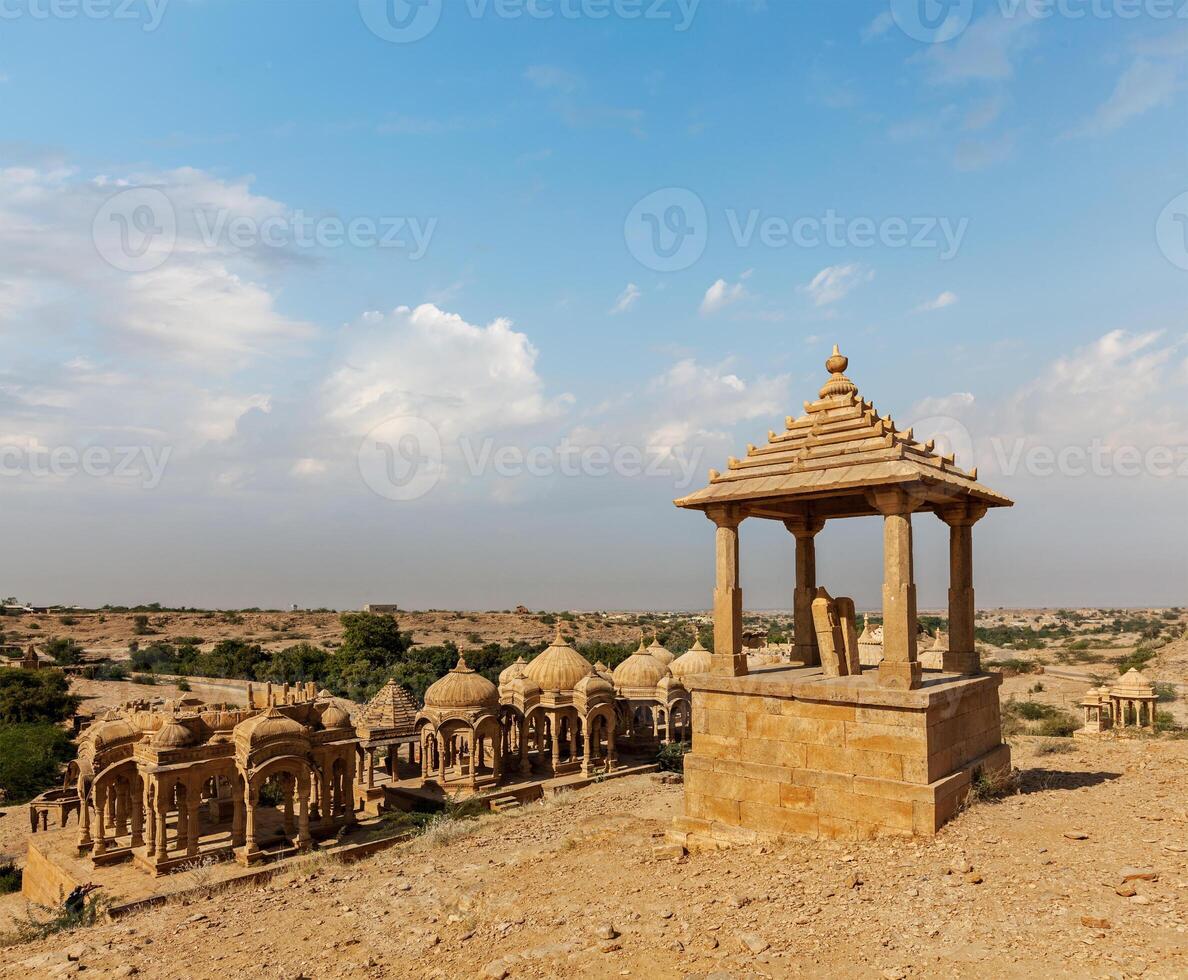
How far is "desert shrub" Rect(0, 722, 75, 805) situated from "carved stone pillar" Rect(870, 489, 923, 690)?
96.1ft

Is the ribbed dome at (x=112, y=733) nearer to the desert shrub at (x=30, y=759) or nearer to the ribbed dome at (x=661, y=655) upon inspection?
the desert shrub at (x=30, y=759)

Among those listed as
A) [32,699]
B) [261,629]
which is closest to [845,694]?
[32,699]

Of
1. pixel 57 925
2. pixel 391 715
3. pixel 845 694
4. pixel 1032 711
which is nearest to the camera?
pixel 845 694

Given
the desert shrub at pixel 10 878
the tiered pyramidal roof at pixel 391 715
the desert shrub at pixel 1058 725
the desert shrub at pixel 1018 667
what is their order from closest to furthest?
the desert shrub at pixel 10 878, the desert shrub at pixel 1058 725, the tiered pyramidal roof at pixel 391 715, the desert shrub at pixel 1018 667

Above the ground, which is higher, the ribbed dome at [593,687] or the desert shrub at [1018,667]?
the ribbed dome at [593,687]

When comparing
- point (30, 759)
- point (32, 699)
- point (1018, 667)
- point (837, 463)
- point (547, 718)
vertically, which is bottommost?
point (1018, 667)

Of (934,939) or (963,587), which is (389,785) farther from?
(934,939)

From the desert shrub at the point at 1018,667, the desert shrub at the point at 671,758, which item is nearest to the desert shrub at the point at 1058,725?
the desert shrub at the point at 671,758

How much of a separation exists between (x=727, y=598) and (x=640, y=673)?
19.1 m

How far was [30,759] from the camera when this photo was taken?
27.4 meters

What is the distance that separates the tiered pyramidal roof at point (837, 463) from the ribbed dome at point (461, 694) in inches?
546

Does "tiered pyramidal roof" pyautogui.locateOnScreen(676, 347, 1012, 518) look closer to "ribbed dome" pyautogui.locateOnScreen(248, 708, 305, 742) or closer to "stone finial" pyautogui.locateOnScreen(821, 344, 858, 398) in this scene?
"stone finial" pyautogui.locateOnScreen(821, 344, 858, 398)

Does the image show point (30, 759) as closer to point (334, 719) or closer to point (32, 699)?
point (32, 699)

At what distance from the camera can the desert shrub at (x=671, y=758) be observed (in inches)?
965
